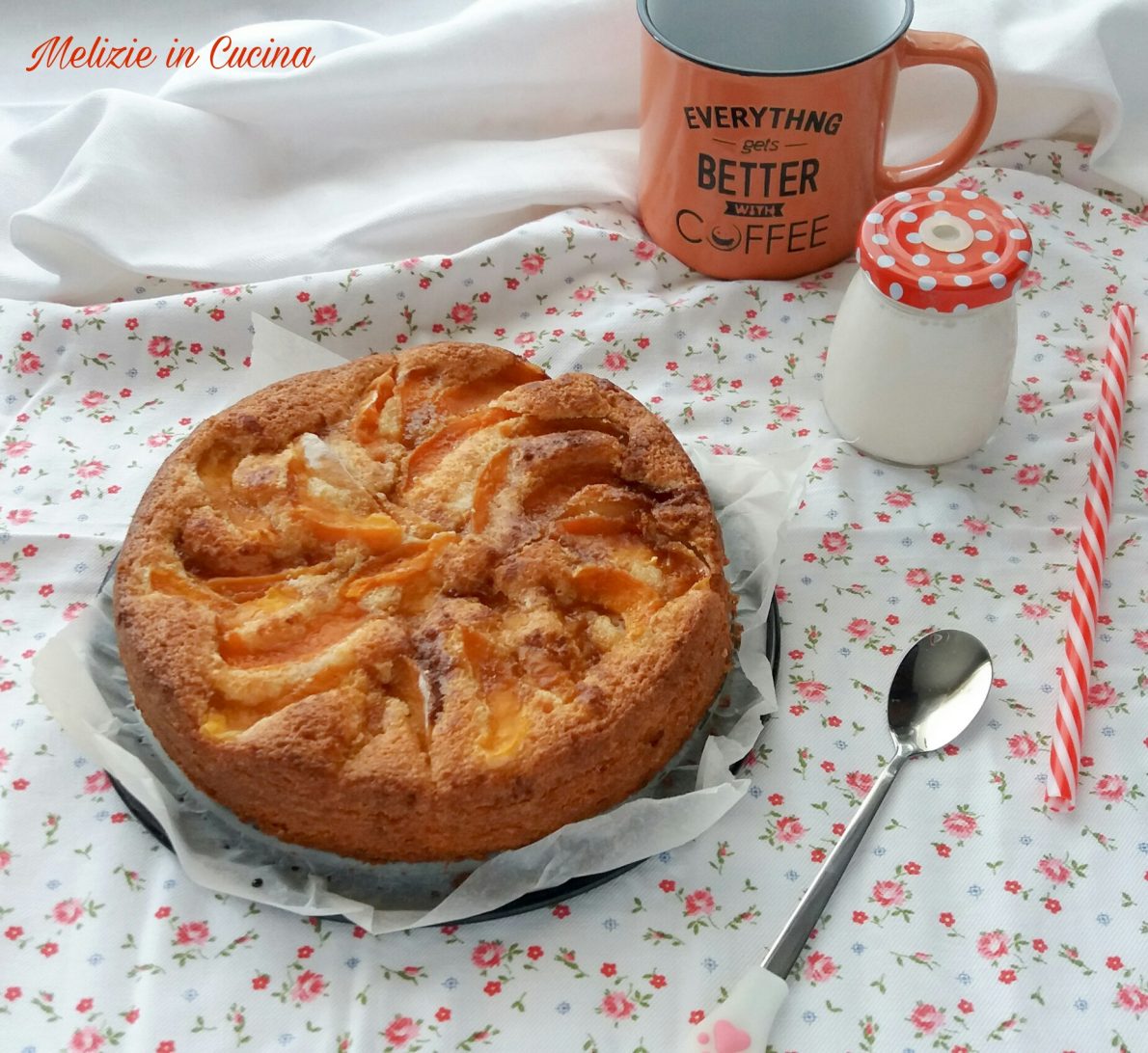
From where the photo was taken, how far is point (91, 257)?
230cm

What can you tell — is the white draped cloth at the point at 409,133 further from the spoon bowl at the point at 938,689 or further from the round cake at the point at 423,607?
the spoon bowl at the point at 938,689

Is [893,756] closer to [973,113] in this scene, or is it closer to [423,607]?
[423,607]

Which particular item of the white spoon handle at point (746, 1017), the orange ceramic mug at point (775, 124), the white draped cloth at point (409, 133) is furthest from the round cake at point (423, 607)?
the white draped cloth at point (409, 133)

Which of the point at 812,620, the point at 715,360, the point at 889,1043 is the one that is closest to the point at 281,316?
the point at 715,360

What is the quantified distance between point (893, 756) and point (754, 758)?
0.18 meters

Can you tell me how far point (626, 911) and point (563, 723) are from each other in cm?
25

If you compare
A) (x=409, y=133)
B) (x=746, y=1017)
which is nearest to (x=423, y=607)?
(x=746, y=1017)

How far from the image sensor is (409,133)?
2529 millimetres

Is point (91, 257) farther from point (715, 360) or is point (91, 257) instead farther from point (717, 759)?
point (717, 759)

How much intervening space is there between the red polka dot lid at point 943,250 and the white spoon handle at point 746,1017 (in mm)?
953

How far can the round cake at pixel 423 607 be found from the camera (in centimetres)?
143

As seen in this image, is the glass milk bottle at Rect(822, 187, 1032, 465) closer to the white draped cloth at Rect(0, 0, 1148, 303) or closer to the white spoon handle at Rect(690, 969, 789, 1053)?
the white draped cloth at Rect(0, 0, 1148, 303)

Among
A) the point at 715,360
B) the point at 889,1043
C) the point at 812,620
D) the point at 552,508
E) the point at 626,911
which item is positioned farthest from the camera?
the point at 715,360

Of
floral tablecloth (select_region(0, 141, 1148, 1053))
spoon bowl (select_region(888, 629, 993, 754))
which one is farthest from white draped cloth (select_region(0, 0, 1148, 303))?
spoon bowl (select_region(888, 629, 993, 754))
